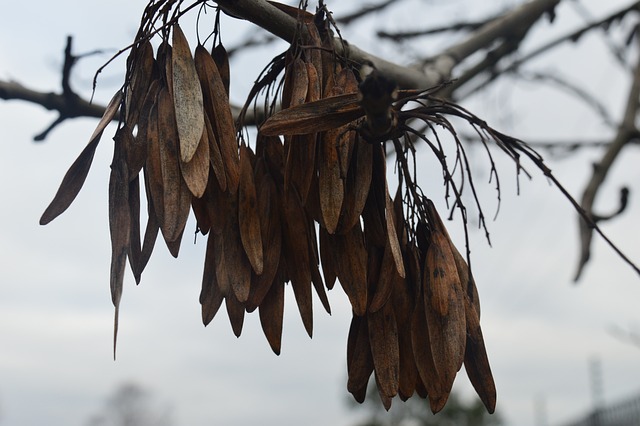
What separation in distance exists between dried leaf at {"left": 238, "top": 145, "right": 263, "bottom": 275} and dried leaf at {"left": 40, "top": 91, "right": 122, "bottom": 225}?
0.13 meters

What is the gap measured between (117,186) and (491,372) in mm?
406

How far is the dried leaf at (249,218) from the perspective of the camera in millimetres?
726

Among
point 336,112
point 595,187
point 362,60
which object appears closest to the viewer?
point 336,112

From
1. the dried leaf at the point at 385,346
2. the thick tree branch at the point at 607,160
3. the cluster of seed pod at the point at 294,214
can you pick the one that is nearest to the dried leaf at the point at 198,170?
the cluster of seed pod at the point at 294,214

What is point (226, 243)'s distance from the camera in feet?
2.43

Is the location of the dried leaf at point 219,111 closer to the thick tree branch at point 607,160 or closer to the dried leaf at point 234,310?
the dried leaf at point 234,310

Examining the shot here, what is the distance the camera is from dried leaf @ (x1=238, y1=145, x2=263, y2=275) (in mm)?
726

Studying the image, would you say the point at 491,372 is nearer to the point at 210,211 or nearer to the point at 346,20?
the point at 210,211

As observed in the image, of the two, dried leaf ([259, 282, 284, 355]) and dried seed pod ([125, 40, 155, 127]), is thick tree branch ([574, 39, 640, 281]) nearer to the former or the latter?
dried leaf ([259, 282, 284, 355])

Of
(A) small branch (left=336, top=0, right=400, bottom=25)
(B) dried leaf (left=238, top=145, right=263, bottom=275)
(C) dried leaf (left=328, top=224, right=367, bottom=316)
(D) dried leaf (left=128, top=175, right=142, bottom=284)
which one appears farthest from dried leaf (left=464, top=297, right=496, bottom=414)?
(A) small branch (left=336, top=0, right=400, bottom=25)

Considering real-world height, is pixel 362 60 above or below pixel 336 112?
above

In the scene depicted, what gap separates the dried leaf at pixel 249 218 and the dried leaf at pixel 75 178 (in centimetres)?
13

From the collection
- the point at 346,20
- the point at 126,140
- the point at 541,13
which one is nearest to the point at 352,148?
the point at 126,140

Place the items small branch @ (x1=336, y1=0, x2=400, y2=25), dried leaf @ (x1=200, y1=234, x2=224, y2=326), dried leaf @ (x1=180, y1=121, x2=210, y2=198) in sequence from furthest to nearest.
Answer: small branch @ (x1=336, y1=0, x2=400, y2=25) < dried leaf @ (x1=200, y1=234, x2=224, y2=326) < dried leaf @ (x1=180, y1=121, x2=210, y2=198)
